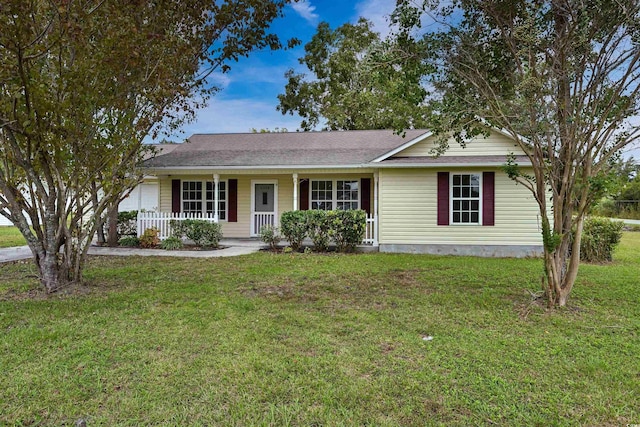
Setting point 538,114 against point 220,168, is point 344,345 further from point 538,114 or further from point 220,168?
point 220,168

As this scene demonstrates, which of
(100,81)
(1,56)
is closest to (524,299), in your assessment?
(100,81)

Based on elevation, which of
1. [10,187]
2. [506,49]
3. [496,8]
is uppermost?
[496,8]

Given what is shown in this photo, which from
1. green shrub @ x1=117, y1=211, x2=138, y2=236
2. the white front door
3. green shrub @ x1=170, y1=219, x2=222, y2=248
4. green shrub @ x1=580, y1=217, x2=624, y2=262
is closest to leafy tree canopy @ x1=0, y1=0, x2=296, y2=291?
green shrub @ x1=170, y1=219, x2=222, y2=248

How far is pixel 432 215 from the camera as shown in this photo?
11.1m

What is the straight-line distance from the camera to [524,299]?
5793mm

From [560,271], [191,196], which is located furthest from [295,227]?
[560,271]

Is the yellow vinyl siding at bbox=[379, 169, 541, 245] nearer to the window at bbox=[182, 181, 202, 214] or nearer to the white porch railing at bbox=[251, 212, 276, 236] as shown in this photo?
the white porch railing at bbox=[251, 212, 276, 236]

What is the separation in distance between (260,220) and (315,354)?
10.2 metres

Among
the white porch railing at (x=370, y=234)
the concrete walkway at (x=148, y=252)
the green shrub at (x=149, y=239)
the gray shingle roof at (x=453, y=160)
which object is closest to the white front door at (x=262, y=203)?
the concrete walkway at (x=148, y=252)

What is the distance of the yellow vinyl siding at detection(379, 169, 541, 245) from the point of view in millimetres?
10773

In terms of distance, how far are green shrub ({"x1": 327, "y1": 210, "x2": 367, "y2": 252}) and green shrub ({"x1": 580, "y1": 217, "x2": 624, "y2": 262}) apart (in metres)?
5.78

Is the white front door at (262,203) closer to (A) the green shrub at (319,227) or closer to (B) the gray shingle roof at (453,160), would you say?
(A) the green shrub at (319,227)

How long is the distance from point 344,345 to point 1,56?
5.31 meters

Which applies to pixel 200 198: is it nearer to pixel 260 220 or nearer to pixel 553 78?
pixel 260 220
